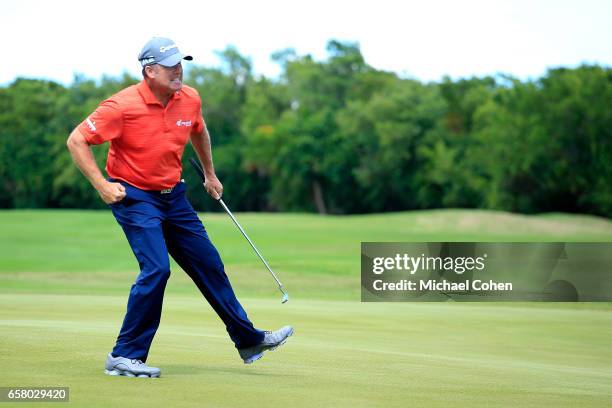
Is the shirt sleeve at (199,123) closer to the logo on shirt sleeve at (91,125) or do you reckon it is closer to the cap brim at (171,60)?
the cap brim at (171,60)

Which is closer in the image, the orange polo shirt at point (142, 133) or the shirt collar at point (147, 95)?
the orange polo shirt at point (142, 133)

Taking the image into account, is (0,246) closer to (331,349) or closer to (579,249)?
(579,249)

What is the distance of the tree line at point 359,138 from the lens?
65.0m

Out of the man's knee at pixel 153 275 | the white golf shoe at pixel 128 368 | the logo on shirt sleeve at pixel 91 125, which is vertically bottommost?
the white golf shoe at pixel 128 368

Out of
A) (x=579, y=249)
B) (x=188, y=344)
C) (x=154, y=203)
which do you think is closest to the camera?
(x=154, y=203)

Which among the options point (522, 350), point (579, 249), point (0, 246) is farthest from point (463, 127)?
point (522, 350)

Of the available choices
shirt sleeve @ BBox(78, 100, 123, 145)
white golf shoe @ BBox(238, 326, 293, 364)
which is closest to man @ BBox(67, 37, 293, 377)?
shirt sleeve @ BBox(78, 100, 123, 145)

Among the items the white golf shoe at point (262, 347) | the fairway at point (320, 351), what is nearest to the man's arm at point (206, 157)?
the white golf shoe at point (262, 347)

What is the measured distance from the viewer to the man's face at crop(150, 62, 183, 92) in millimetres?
6586

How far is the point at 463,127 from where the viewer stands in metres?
85.6

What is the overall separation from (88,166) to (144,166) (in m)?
0.36

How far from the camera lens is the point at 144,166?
262 inches

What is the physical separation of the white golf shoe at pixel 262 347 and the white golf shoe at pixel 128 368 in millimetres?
921

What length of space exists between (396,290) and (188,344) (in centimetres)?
987
